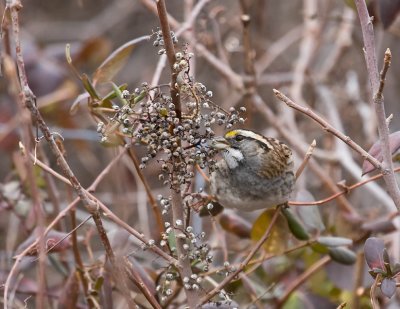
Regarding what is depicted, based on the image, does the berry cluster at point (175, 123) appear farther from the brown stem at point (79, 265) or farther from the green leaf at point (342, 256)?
the green leaf at point (342, 256)

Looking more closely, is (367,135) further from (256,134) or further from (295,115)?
(256,134)

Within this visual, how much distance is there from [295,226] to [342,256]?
6.4 inches

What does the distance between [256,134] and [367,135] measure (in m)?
1.54

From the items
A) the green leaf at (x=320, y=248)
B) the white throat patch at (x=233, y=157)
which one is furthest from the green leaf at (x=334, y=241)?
the white throat patch at (x=233, y=157)

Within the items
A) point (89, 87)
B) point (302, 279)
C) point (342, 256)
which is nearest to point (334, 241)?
point (342, 256)

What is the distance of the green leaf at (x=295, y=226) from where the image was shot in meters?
2.20

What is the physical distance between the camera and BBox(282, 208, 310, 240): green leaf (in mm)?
2195

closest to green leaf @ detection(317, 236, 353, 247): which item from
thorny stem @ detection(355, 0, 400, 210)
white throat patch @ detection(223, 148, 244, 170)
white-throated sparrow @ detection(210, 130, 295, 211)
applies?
white-throated sparrow @ detection(210, 130, 295, 211)

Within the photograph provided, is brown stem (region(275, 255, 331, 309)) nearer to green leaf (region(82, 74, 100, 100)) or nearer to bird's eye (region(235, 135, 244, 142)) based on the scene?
bird's eye (region(235, 135, 244, 142))

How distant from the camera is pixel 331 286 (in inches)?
104

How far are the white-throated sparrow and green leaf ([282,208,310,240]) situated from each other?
38 millimetres

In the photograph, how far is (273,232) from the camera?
222 centimetres

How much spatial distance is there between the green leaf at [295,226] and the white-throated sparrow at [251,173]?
38 mm

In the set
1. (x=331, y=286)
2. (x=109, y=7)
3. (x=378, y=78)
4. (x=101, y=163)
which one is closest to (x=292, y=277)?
(x=331, y=286)
